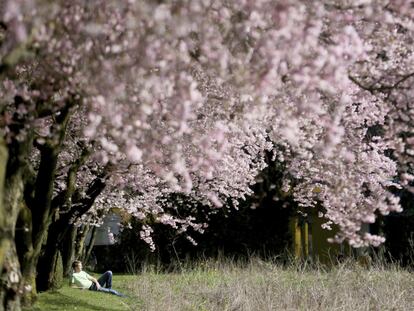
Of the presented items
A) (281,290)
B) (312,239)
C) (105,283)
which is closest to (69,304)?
(105,283)

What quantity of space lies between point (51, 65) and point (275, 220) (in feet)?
54.1

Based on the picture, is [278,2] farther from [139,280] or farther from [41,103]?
[139,280]

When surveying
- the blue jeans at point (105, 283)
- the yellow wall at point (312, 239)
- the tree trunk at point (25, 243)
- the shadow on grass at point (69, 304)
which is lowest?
the shadow on grass at point (69, 304)

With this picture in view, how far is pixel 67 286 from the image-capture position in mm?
14609

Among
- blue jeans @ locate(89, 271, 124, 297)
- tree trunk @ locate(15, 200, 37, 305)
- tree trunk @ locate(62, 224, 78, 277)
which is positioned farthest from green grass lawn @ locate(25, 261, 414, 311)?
tree trunk @ locate(62, 224, 78, 277)

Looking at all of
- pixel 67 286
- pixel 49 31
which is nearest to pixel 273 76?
pixel 49 31

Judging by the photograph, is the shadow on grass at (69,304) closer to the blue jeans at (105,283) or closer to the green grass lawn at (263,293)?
the green grass lawn at (263,293)

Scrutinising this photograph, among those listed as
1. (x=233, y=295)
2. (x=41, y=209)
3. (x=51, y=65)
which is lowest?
(x=233, y=295)

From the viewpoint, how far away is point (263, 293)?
42.3ft

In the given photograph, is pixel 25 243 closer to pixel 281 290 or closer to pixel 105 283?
pixel 281 290

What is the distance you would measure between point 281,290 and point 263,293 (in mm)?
344

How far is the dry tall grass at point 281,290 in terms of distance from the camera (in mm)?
11945

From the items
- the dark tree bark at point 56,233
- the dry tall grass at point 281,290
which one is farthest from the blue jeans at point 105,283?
the dark tree bark at point 56,233

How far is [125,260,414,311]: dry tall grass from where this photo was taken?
11.9 meters
